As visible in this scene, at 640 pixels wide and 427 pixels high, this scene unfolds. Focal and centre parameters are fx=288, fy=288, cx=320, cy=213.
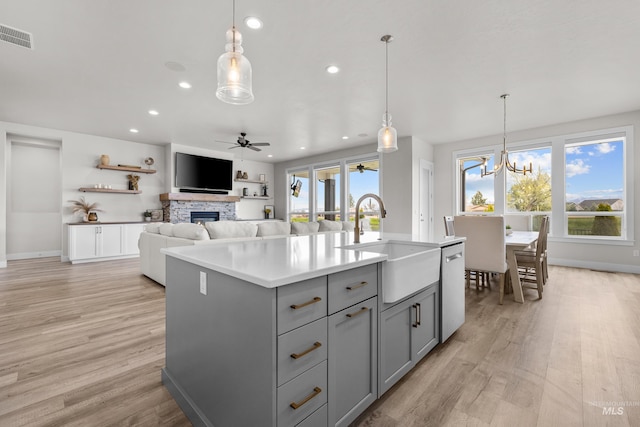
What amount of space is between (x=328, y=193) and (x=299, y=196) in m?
1.24

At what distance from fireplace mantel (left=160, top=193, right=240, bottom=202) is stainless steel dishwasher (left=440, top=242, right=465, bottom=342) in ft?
21.5

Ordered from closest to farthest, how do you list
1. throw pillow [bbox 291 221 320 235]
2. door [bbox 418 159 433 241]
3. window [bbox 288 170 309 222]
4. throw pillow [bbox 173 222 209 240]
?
1. throw pillow [bbox 173 222 209 240]
2. throw pillow [bbox 291 221 320 235]
3. door [bbox 418 159 433 241]
4. window [bbox 288 170 309 222]

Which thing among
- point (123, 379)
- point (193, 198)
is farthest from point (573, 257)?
point (193, 198)

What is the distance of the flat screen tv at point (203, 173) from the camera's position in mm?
7203

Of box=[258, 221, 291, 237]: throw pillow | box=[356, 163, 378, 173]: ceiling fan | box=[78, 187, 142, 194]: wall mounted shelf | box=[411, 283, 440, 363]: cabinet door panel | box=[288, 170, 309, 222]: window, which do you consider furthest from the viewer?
box=[288, 170, 309, 222]: window

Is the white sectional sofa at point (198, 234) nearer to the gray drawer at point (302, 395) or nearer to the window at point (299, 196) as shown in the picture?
the gray drawer at point (302, 395)

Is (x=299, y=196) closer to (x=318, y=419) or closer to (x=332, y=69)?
(x=332, y=69)

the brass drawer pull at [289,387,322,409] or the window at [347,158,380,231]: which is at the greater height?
the window at [347,158,380,231]

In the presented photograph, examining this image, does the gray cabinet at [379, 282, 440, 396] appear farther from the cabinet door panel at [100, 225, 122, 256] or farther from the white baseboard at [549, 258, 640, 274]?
the cabinet door panel at [100, 225, 122, 256]

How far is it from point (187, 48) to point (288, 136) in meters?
3.58

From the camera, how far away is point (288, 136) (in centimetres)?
647

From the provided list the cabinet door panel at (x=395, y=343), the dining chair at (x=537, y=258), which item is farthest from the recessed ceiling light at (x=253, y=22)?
the dining chair at (x=537, y=258)

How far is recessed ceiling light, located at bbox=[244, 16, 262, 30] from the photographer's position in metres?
2.48

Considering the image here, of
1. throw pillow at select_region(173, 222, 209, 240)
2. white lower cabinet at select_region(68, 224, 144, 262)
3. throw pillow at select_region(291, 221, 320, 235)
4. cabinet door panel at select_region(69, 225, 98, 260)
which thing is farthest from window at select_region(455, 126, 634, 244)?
cabinet door panel at select_region(69, 225, 98, 260)
